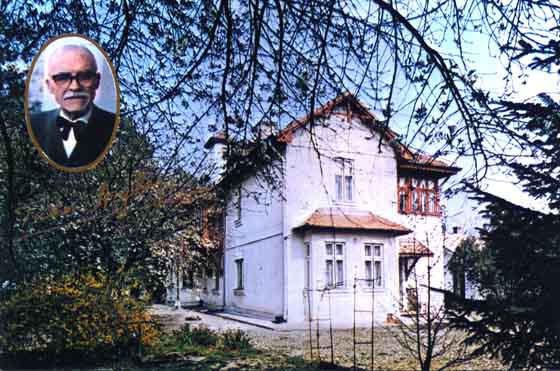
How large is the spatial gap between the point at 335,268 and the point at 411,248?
3.33 ft

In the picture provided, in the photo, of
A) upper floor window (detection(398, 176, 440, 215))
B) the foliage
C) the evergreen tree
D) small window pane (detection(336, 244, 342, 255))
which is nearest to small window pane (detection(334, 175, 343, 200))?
upper floor window (detection(398, 176, 440, 215))

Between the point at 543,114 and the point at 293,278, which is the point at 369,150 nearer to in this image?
the point at 543,114

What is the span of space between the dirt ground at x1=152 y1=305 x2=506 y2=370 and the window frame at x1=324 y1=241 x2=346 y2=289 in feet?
1.62

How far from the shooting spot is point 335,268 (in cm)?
537

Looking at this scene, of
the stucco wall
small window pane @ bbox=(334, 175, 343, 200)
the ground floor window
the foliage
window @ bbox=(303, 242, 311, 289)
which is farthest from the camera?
the ground floor window

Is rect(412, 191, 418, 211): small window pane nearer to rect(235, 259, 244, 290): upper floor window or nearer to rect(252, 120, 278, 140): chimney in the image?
rect(252, 120, 278, 140): chimney

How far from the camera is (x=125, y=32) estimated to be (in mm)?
2170

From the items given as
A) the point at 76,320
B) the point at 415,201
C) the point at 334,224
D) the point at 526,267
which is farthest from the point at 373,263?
the point at 76,320

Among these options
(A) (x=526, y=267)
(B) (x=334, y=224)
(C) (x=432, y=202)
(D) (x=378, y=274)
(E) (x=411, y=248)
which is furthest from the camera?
(D) (x=378, y=274)

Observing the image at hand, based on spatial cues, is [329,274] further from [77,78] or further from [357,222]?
[77,78]

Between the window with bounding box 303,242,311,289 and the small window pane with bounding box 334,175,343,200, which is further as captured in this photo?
the window with bounding box 303,242,311,289

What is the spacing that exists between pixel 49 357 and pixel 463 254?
345 cm

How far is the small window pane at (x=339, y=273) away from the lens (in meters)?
5.23

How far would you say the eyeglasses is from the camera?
1.22m
